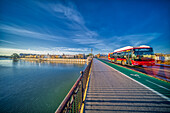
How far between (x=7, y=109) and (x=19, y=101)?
1.08 m

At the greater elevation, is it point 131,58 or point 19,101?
point 131,58

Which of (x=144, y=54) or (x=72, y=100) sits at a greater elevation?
(x=144, y=54)

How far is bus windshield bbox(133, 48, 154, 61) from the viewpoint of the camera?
9.64 m

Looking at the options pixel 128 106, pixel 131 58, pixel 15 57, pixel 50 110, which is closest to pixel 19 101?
pixel 50 110

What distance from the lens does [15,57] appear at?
15275 cm

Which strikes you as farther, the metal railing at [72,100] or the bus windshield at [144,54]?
the bus windshield at [144,54]

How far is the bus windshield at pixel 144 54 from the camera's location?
9.64 metres

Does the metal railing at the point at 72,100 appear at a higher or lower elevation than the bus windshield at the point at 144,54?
lower

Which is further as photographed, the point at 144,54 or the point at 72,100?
the point at 144,54

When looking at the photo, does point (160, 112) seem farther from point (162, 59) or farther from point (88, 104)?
point (162, 59)

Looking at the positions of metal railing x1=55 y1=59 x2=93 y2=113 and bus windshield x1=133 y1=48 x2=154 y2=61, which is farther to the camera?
bus windshield x1=133 y1=48 x2=154 y2=61

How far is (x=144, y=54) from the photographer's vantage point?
32.0 ft

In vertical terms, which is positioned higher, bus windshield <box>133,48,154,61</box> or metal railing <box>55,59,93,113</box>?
A: bus windshield <box>133,48,154,61</box>

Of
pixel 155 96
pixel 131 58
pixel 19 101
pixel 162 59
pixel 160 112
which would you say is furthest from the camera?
pixel 162 59
